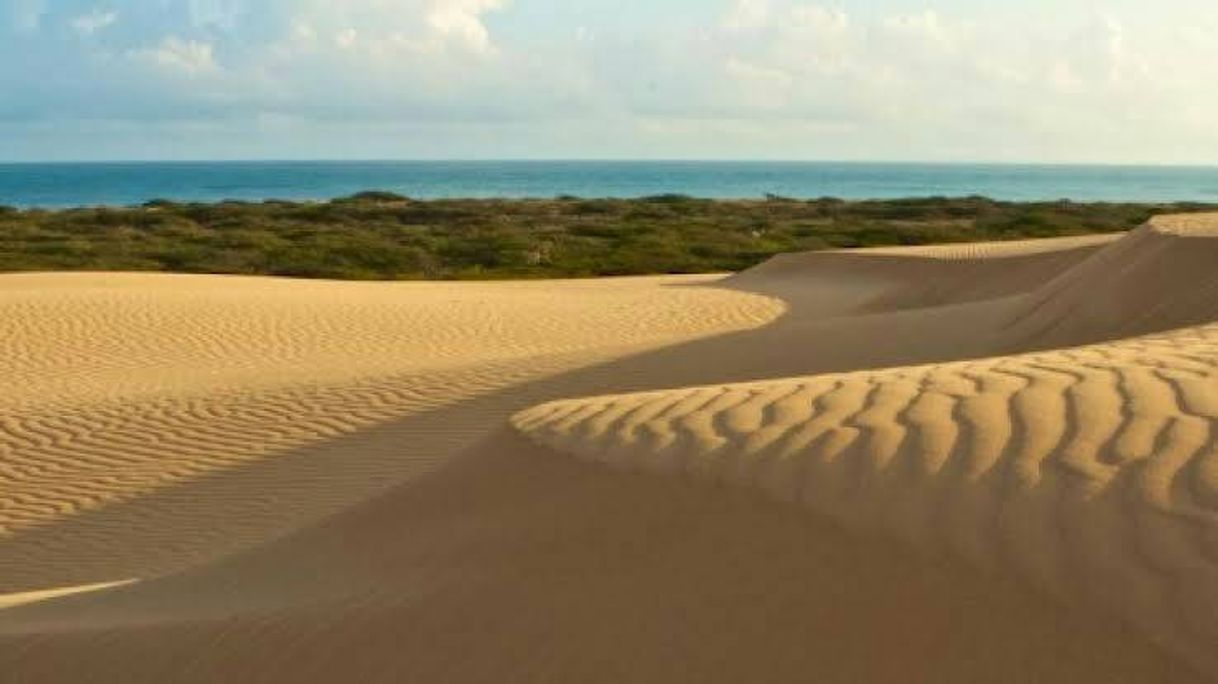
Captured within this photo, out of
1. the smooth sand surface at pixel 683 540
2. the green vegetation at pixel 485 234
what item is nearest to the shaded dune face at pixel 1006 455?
the smooth sand surface at pixel 683 540

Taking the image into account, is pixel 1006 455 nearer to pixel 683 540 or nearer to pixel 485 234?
pixel 683 540

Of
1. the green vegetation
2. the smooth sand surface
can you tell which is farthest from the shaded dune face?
the green vegetation

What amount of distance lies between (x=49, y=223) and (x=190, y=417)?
32.4 meters

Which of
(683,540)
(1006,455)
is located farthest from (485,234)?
(1006,455)

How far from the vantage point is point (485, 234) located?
37125mm

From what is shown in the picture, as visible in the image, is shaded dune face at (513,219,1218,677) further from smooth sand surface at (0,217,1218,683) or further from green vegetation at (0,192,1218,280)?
green vegetation at (0,192,1218,280)

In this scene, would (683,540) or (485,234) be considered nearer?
(683,540)

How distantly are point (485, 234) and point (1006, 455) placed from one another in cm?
3343

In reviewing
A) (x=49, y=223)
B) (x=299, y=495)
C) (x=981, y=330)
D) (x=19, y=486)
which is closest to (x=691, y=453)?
(x=299, y=495)

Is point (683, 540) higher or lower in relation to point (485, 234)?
higher

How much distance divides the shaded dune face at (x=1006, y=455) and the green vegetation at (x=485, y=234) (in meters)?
25.4

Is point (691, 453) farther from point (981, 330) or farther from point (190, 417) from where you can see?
point (981, 330)

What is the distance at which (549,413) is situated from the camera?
20.2 feet

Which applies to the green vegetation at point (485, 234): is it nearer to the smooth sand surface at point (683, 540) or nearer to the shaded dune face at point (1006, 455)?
the smooth sand surface at point (683, 540)
